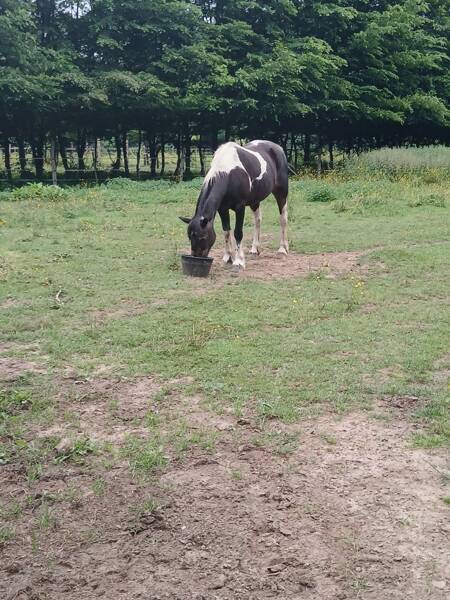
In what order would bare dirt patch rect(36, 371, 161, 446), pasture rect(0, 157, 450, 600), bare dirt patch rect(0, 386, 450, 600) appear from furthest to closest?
bare dirt patch rect(36, 371, 161, 446), pasture rect(0, 157, 450, 600), bare dirt patch rect(0, 386, 450, 600)

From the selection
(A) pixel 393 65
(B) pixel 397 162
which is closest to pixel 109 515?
(B) pixel 397 162

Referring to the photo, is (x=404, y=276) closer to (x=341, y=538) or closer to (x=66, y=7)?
(x=341, y=538)

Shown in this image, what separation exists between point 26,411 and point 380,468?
2265 millimetres

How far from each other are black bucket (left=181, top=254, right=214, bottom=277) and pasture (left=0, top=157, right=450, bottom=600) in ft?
0.58

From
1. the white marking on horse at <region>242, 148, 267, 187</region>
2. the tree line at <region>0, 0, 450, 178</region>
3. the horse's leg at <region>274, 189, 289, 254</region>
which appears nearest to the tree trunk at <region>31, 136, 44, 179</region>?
the tree line at <region>0, 0, 450, 178</region>

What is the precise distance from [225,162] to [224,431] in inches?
182

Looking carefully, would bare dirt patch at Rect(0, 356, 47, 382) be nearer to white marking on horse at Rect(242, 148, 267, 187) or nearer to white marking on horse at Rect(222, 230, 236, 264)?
white marking on horse at Rect(222, 230, 236, 264)

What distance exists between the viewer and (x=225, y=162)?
752 centimetres

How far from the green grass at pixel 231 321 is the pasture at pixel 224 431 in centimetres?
3

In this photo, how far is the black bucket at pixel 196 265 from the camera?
712cm

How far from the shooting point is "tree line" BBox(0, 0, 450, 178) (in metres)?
17.2

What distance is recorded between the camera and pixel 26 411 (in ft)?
12.9

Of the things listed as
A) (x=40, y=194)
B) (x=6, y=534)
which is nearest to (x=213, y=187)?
(x=6, y=534)

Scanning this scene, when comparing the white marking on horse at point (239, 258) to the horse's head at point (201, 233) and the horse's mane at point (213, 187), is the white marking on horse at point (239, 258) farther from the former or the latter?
the horse's mane at point (213, 187)
